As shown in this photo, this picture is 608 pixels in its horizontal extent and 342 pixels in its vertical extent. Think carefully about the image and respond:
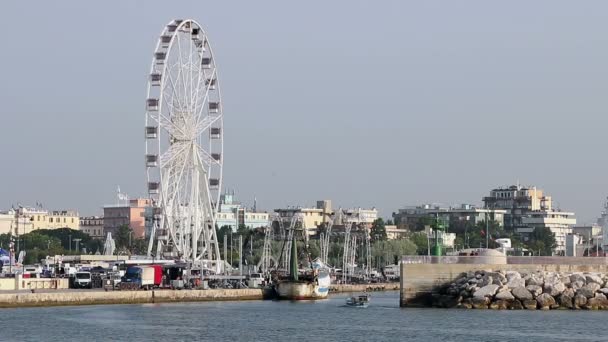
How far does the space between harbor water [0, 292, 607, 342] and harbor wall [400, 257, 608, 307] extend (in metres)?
1.50

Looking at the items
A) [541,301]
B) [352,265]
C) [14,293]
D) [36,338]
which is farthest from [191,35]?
[352,265]

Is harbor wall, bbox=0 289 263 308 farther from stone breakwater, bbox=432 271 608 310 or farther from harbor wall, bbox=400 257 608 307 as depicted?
stone breakwater, bbox=432 271 608 310

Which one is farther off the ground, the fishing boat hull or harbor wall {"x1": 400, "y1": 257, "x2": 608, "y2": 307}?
harbor wall {"x1": 400, "y1": 257, "x2": 608, "y2": 307}

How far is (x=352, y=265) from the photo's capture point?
17175 cm

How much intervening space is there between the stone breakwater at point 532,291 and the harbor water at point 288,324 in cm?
118

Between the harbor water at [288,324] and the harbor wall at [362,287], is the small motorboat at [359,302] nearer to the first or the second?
the harbor water at [288,324]

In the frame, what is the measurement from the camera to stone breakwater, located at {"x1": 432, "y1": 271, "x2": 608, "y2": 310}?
8088 cm

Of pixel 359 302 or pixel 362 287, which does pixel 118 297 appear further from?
pixel 362 287

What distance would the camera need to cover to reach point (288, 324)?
75.6m

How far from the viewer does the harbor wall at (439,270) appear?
8381 cm

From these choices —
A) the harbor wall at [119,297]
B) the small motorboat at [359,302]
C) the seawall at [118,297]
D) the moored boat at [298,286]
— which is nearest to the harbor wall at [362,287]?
the moored boat at [298,286]

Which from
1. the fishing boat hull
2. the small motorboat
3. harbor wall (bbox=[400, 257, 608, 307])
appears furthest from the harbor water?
the fishing boat hull

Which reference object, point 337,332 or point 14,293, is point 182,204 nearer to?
point 14,293

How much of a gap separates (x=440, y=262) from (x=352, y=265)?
87614 millimetres
